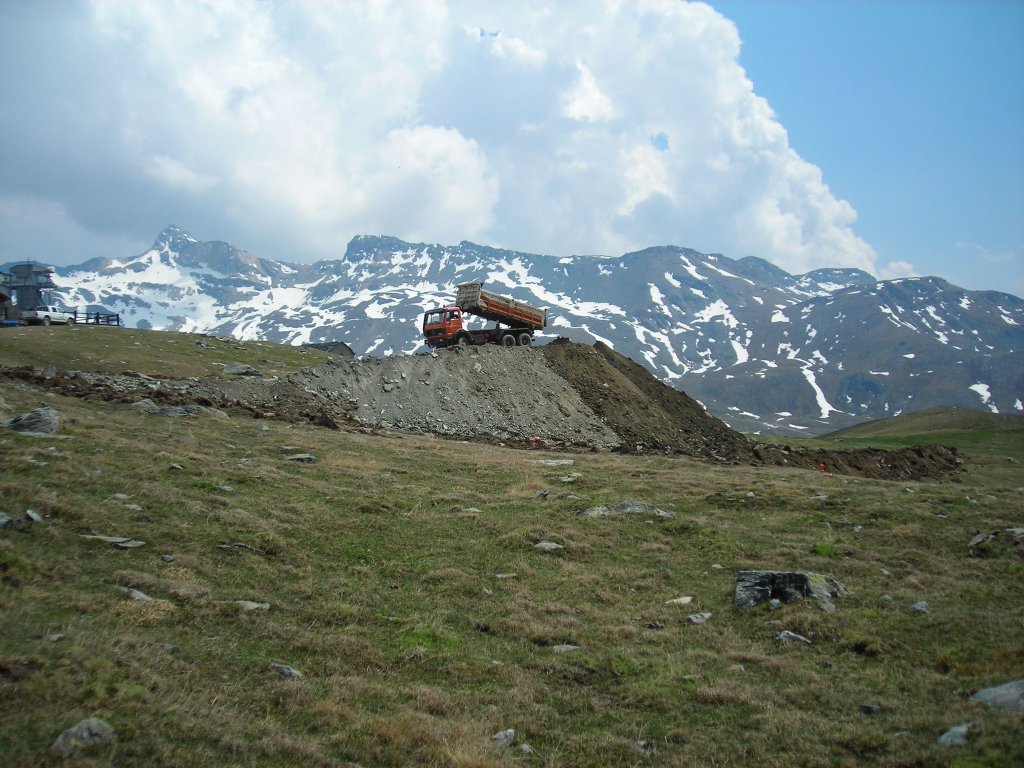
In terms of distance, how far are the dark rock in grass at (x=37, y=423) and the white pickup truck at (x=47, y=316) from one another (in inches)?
2156

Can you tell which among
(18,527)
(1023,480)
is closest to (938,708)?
(18,527)

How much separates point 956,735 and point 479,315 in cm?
4704

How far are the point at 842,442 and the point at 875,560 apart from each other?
4936cm

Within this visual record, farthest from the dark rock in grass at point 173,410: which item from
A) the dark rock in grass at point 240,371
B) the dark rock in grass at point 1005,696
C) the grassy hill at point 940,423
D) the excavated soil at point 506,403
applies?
the grassy hill at point 940,423

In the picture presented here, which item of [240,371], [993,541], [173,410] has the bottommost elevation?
[993,541]

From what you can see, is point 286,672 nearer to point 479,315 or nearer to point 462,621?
point 462,621

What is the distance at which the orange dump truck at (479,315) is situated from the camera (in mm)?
52406

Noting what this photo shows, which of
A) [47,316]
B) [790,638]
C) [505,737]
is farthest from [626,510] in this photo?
[47,316]

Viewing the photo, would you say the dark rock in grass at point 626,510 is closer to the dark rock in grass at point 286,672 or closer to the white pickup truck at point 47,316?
the dark rock in grass at point 286,672

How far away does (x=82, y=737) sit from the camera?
633 cm

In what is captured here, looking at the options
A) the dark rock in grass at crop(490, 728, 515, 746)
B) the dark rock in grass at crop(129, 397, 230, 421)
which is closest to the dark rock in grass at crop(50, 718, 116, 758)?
the dark rock in grass at crop(490, 728, 515, 746)

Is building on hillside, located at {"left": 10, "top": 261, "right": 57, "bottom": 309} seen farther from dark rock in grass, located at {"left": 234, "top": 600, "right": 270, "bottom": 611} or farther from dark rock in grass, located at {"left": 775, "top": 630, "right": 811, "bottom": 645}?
dark rock in grass, located at {"left": 775, "top": 630, "right": 811, "bottom": 645}

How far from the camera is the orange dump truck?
52.4 metres

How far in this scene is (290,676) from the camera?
9062 millimetres
